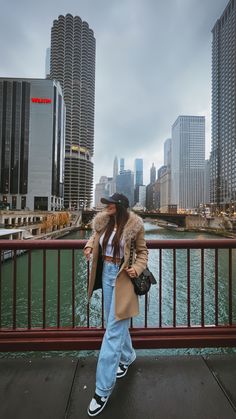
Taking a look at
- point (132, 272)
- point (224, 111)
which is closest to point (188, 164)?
point (224, 111)

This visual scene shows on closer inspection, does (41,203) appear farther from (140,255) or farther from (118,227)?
(140,255)

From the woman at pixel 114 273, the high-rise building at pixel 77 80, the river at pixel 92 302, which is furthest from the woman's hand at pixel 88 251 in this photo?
the high-rise building at pixel 77 80

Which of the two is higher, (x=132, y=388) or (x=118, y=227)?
(x=118, y=227)

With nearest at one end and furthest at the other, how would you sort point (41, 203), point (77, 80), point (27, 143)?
point (41, 203) → point (27, 143) → point (77, 80)

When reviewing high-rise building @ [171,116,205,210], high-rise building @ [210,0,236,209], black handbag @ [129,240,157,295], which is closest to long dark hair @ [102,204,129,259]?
black handbag @ [129,240,157,295]

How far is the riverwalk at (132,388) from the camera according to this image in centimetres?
194

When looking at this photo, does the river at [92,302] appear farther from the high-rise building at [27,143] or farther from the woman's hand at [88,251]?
the high-rise building at [27,143]

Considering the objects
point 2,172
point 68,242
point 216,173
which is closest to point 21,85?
point 2,172

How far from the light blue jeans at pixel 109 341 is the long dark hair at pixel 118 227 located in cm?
16

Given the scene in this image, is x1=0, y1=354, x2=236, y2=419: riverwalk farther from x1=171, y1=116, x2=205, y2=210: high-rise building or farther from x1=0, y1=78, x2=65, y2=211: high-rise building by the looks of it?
x1=171, y1=116, x2=205, y2=210: high-rise building

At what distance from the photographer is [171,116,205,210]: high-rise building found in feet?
526

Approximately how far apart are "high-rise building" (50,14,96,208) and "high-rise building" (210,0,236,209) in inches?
3050

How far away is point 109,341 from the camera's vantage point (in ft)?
6.44

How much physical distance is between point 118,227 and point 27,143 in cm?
9087
